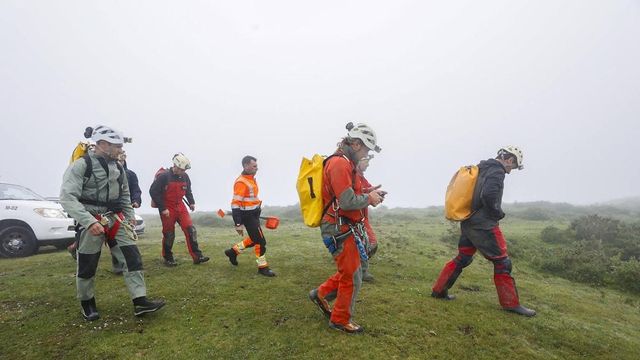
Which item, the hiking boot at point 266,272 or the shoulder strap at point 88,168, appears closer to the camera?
the shoulder strap at point 88,168

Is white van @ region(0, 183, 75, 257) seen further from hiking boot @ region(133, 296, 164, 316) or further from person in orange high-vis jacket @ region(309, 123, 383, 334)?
person in orange high-vis jacket @ region(309, 123, 383, 334)

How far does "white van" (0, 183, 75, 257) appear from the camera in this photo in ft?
37.0

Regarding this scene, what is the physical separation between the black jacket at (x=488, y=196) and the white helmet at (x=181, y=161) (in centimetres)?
722

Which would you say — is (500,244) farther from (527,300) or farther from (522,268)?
(522,268)

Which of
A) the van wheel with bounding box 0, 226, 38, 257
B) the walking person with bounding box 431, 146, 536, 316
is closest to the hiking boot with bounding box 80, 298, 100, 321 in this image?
the walking person with bounding box 431, 146, 536, 316

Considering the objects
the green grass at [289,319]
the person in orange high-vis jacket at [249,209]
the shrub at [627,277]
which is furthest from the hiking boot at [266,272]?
the shrub at [627,277]

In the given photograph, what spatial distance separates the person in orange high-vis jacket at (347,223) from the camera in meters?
5.37

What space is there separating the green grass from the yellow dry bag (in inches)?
71.6

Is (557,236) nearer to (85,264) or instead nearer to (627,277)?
(627,277)

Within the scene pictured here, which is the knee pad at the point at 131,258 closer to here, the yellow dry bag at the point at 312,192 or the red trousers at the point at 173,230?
the yellow dry bag at the point at 312,192

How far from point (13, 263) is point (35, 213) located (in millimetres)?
1804

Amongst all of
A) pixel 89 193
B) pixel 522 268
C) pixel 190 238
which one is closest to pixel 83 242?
pixel 89 193

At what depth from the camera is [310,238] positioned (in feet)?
47.9

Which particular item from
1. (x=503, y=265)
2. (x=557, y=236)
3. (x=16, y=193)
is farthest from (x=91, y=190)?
(x=557, y=236)
